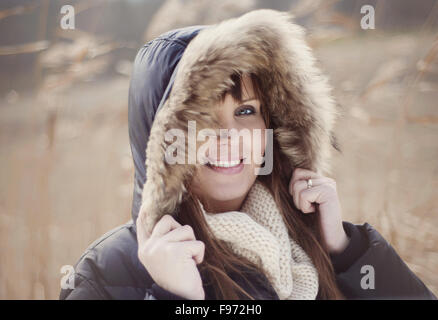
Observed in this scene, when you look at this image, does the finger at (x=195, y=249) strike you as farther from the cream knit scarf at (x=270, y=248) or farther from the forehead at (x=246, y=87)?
the forehead at (x=246, y=87)

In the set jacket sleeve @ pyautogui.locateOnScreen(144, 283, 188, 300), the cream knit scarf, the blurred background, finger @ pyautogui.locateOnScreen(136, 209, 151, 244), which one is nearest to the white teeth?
the cream knit scarf

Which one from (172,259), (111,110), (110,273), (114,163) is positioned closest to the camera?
(172,259)

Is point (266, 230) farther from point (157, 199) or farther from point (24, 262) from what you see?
point (24, 262)

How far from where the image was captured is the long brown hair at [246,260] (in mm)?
917

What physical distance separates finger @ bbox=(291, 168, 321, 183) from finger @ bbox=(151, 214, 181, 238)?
15.3 inches

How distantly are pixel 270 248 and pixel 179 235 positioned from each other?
24 centimetres

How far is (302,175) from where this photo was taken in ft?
3.49

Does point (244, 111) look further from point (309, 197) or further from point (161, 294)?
point (161, 294)

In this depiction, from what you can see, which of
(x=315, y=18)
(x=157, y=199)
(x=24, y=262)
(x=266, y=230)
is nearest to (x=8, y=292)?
(x=24, y=262)

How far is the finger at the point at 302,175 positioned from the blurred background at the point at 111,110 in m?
0.28

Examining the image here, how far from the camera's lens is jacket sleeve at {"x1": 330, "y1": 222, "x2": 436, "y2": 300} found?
1.02 metres

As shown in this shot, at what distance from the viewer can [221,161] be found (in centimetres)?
96

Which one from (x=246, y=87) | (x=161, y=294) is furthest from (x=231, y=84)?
(x=161, y=294)

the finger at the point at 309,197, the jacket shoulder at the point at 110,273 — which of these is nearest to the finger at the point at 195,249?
the jacket shoulder at the point at 110,273
